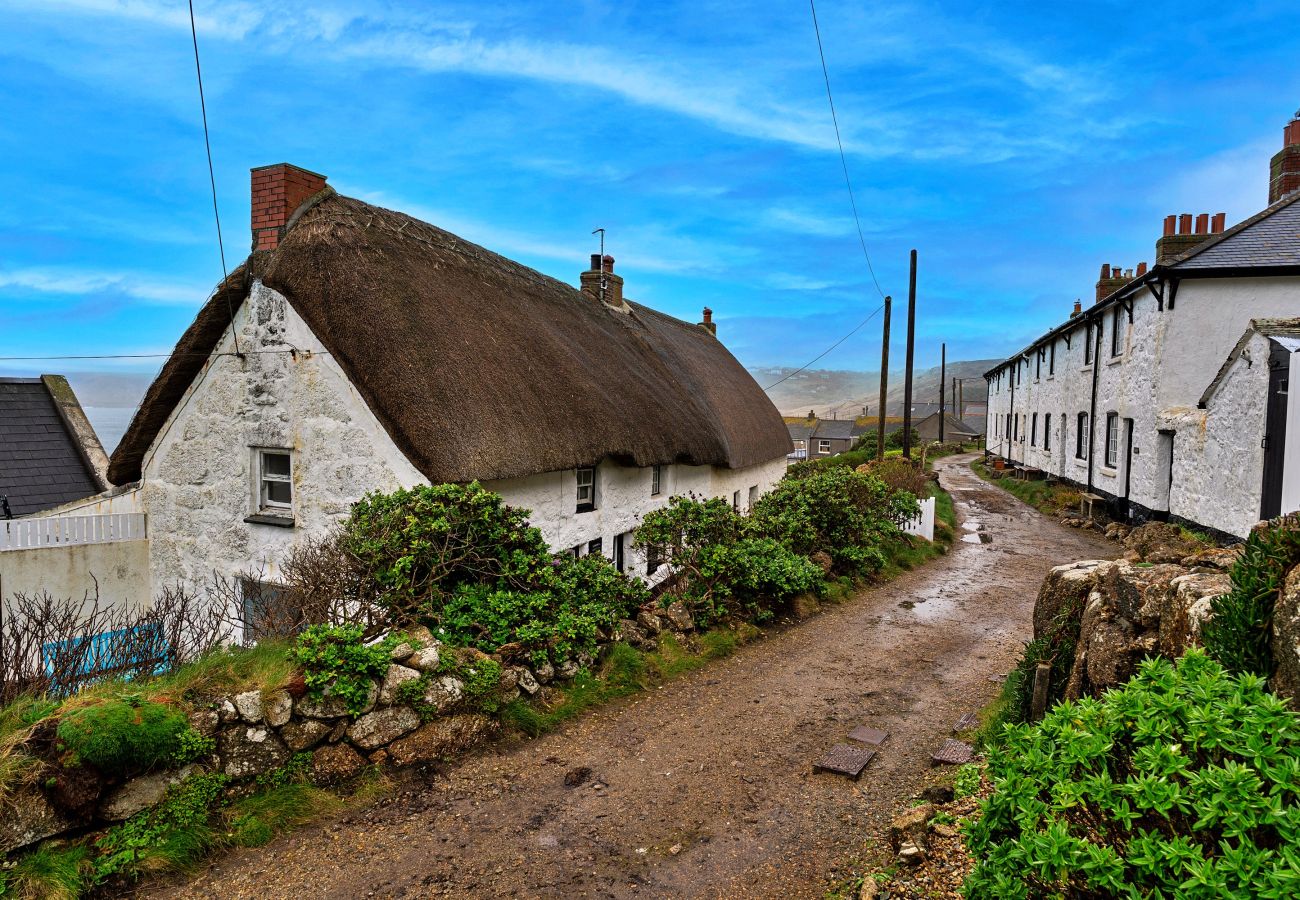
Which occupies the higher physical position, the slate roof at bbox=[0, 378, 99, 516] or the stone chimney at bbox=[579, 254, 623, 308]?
the stone chimney at bbox=[579, 254, 623, 308]

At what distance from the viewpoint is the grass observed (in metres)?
20.8

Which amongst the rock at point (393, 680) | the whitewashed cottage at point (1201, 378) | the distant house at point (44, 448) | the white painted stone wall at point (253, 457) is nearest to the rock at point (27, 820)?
the rock at point (393, 680)

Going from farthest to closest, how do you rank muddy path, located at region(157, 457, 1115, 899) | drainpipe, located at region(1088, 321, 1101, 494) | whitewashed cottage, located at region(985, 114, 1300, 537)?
drainpipe, located at region(1088, 321, 1101, 494)
whitewashed cottage, located at region(985, 114, 1300, 537)
muddy path, located at region(157, 457, 1115, 899)

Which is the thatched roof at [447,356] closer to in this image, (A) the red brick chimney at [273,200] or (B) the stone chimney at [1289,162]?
(A) the red brick chimney at [273,200]

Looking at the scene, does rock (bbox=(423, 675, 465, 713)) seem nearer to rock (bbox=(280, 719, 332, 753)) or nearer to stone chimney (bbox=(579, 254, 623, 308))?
rock (bbox=(280, 719, 332, 753))

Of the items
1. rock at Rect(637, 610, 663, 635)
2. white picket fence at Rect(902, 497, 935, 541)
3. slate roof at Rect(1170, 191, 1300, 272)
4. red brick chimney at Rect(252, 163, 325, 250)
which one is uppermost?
slate roof at Rect(1170, 191, 1300, 272)

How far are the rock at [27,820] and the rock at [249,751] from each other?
0.92 m

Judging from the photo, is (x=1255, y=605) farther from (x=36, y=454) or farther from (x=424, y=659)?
(x=36, y=454)

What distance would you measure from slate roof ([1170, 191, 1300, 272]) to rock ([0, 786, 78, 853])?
62.5 ft

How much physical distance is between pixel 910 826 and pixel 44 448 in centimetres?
1521

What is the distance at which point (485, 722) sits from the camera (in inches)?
248

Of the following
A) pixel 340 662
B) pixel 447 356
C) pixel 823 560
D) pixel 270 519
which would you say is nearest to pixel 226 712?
pixel 340 662

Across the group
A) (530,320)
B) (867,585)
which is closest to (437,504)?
(530,320)

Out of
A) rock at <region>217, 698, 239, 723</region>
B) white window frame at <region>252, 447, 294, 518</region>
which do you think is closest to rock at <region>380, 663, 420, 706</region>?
rock at <region>217, 698, 239, 723</region>
